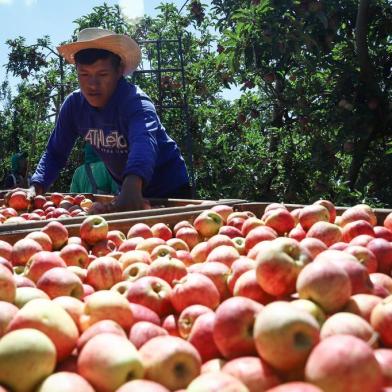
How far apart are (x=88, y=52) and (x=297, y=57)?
123 inches

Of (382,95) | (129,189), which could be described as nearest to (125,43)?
(129,189)

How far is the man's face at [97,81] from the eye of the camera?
3863mm

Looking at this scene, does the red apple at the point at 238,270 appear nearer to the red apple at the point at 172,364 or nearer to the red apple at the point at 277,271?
the red apple at the point at 277,271

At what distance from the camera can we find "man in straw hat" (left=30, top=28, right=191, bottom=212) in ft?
12.1

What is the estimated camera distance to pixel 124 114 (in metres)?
3.82

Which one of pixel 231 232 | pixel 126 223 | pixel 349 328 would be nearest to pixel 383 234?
pixel 231 232

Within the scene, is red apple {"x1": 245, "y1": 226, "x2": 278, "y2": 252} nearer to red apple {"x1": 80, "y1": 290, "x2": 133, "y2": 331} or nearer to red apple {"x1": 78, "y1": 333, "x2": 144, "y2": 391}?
red apple {"x1": 80, "y1": 290, "x2": 133, "y2": 331}

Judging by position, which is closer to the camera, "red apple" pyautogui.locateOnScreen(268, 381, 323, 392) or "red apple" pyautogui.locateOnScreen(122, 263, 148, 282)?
"red apple" pyautogui.locateOnScreen(268, 381, 323, 392)

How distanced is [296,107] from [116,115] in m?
3.49

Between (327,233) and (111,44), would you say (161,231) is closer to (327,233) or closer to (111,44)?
(327,233)

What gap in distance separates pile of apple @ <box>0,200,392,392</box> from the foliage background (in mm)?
4234

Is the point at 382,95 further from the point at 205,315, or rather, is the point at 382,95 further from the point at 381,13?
the point at 205,315

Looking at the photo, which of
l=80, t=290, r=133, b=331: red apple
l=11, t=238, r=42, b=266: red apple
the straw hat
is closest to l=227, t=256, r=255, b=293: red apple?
l=80, t=290, r=133, b=331: red apple

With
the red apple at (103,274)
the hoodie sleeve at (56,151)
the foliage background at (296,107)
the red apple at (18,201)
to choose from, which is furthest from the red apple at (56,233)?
the foliage background at (296,107)
